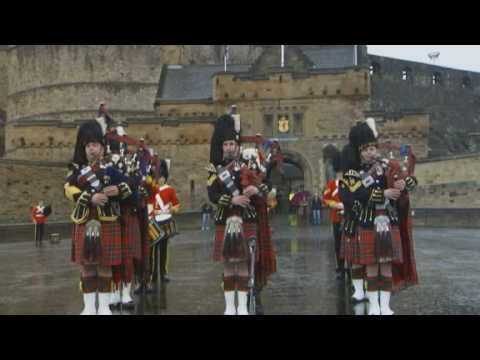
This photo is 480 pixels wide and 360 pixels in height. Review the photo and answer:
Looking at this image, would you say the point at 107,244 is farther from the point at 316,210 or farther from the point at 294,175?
the point at 294,175

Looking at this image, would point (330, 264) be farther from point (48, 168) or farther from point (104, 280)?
point (48, 168)

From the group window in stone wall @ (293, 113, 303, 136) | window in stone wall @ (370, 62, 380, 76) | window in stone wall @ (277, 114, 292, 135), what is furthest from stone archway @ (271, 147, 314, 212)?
window in stone wall @ (370, 62, 380, 76)

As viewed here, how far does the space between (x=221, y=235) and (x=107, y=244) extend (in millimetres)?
1312

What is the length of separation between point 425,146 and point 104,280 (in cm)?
3111

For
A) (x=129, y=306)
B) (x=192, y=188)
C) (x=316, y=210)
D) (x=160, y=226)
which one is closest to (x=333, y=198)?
(x=160, y=226)

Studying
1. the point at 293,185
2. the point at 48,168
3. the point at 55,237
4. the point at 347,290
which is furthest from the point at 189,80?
the point at 347,290

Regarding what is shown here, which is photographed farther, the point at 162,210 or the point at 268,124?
the point at 268,124

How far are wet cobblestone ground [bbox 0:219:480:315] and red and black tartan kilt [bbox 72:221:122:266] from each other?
1.07 metres

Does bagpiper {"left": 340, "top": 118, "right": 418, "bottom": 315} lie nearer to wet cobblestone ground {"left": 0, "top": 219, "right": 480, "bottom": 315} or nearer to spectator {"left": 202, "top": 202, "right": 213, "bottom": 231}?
wet cobblestone ground {"left": 0, "top": 219, "right": 480, "bottom": 315}

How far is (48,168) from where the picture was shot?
30922 mm

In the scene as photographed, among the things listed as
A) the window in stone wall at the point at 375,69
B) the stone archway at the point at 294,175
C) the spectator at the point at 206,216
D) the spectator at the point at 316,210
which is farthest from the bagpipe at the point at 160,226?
the window in stone wall at the point at 375,69

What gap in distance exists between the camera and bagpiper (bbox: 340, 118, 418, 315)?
6625 millimetres

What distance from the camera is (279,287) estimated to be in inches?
367

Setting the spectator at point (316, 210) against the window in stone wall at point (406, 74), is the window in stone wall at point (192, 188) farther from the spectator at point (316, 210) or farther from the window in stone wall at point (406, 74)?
the window in stone wall at point (406, 74)
